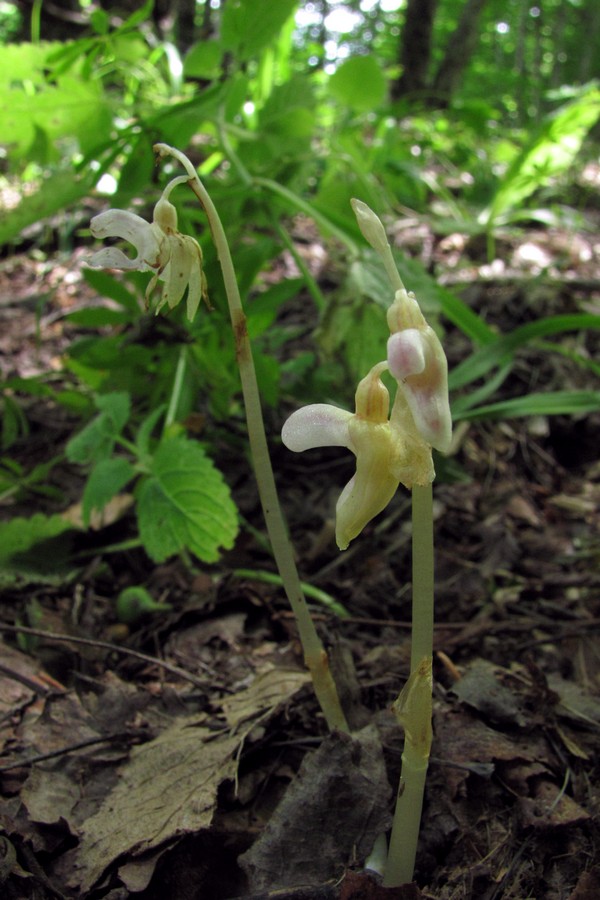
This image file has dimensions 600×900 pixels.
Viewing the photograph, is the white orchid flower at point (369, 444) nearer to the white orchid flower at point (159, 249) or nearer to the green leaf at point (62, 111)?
the white orchid flower at point (159, 249)

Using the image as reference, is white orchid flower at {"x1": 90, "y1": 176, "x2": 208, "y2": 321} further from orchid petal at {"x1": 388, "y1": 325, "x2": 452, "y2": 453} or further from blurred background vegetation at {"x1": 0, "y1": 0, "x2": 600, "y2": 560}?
blurred background vegetation at {"x1": 0, "y1": 0, "x2": 600, "y2": 560}

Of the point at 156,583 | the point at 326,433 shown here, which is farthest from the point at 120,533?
the point at 326,433

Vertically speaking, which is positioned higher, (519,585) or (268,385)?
(268,385)

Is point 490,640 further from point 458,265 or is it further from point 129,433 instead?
point 458,265

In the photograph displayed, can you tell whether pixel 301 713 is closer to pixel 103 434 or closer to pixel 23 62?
pixel 103 434

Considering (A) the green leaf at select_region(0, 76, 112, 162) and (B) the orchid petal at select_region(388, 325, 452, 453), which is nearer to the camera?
(B) the orchid petal at select_region(388, 325, 452, 453)

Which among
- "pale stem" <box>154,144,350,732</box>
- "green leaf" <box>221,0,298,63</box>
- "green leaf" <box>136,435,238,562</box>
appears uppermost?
"green leaf" <box>221,0,298,63</box>

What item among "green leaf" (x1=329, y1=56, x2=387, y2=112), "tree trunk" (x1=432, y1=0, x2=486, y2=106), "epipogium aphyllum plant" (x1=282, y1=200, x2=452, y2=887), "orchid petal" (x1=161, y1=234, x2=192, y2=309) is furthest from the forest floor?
"tree trunk" (x1=432, y1=0, x2=486, y2=106)
